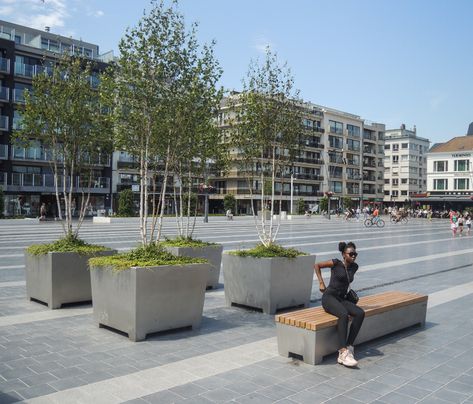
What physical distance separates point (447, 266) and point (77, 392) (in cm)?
1257

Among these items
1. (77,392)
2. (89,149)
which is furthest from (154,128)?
(77,392)

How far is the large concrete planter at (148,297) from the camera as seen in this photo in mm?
6078

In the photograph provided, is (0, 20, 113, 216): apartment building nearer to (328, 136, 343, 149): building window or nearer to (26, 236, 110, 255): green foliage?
(26, 236, 110, 255): green foliage

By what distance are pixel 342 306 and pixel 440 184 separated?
3000 inches

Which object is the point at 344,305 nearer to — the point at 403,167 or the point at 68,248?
the point at 68,248

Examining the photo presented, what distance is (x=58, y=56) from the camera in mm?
8898

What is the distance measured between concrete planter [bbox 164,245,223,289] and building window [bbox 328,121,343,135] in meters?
78.3

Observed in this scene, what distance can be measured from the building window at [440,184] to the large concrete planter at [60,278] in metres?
74.9

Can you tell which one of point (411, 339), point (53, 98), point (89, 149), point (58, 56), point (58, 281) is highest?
point (58, 56)

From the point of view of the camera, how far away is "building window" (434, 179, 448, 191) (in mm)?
74625

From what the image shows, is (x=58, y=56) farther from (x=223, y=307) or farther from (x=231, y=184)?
(x=231, y=184)

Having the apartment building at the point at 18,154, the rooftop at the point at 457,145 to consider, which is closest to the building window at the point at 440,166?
the rooftop at the point at 457,145

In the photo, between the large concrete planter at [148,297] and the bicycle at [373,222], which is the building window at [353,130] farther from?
the large concrete planter at [148,297]

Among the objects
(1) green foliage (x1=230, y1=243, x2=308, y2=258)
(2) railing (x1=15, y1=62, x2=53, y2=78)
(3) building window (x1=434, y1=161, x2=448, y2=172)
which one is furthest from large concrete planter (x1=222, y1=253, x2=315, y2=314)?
(3) building window (x1=434, y1=161, x2=448, y2=172)
